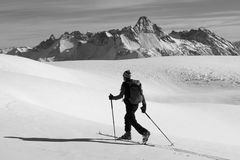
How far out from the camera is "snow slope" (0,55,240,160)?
11.1 meters

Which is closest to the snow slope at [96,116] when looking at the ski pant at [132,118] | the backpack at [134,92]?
the ski pant at [132,118]

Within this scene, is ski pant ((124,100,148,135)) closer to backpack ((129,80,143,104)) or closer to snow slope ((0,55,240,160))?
backpack ((129,80,143,104))

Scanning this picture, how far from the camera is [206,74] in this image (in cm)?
6216

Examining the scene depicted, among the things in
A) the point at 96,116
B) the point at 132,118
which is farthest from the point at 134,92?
the point at 96,116

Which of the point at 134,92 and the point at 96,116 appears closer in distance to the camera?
the point at 134,92

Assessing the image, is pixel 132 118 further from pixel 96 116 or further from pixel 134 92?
pixel 96 116

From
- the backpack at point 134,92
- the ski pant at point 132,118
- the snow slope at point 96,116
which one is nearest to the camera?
the snow slope at point 96,116

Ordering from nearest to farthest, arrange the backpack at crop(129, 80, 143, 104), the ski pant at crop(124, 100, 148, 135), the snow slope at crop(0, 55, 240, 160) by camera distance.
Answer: the snow slope at crop(0, 55, 240, 160), the backpack at crop(129, 80, 143, 104), the ski pant at crop(124, 100, 148, 135)

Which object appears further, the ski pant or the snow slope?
the ski pant

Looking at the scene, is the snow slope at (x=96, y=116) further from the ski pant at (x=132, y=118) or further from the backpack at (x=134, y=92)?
the backpack at (x=134, y=92)

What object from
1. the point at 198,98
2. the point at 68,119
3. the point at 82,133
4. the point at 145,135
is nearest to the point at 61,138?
the point at 82,133

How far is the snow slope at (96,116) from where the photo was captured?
36.3 ft

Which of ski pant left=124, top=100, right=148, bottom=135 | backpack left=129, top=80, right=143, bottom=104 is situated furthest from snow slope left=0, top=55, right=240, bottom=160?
backpack left=129, top=80, right=143, bottom=104

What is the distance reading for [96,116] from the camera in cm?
2283
